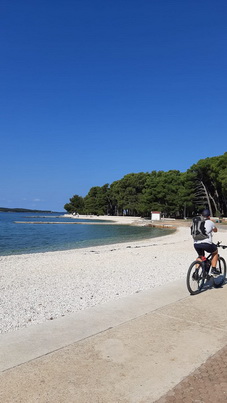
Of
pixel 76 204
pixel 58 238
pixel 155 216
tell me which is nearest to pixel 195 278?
pixel 58 238

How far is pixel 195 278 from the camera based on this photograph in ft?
21.1

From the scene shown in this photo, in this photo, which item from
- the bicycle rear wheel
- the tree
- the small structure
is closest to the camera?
the bicycle rear wheel

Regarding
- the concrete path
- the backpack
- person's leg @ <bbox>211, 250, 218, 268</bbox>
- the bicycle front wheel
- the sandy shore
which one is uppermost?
the backpack

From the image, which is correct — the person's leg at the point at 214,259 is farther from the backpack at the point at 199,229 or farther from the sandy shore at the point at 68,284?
the sandy shore at the point at 68,284

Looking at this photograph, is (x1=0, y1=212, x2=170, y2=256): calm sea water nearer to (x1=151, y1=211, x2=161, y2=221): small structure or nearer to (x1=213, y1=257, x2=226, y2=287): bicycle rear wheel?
(x1=213, y1=257, x2=226, y2=287): bicycle rear wheel

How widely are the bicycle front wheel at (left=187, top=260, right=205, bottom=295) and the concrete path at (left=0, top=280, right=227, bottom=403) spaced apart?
0.90 m

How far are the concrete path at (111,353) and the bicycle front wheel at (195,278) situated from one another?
2.94 feet

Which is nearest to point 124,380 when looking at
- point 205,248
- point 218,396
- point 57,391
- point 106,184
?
point 57,391

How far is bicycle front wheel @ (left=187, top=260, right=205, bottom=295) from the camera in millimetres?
6280

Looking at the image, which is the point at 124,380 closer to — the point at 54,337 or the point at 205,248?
the point at 54,337

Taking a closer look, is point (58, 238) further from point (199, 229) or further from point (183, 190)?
point (183, 190)

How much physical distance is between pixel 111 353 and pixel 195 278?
340 centimetres

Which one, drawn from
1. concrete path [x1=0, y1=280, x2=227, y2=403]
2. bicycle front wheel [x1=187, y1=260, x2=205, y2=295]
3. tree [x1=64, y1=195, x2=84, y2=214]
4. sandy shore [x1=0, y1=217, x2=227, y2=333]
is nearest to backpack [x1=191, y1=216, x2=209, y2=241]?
bicycle front wheel [x1=187, y1=260, x2=205, y2=295]

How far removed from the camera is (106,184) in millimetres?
104312
